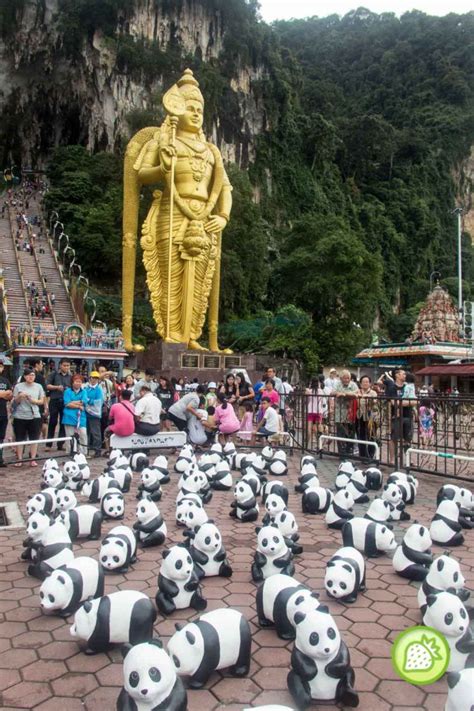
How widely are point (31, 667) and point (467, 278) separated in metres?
56.4

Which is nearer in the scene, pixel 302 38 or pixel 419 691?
pixel 419 691

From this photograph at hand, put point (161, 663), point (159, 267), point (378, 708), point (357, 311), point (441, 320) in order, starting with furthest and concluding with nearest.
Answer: point (441, 320)
point (357, 311)
point (159, 267)
point (378, 708)
point (161, 663)

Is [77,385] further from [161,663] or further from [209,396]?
[161,663]

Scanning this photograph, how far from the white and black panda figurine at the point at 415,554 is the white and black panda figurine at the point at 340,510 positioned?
4.12ft

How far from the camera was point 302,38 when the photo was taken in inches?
2835

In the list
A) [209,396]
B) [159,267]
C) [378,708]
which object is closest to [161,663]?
[378,708]

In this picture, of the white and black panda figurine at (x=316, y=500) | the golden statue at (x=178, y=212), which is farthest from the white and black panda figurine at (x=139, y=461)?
the golden statue at (x=178, y=212)

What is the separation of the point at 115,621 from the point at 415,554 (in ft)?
7.34

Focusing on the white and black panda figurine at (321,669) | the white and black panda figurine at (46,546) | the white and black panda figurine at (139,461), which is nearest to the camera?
the white and black panda figurine at (321,669)

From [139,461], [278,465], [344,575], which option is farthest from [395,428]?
[344,575]

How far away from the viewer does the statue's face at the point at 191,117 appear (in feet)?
60.8

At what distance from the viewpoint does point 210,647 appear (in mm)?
2762

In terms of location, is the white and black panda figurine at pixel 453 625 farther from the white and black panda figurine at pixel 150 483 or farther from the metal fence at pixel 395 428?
the metal fence at pixel 395 428

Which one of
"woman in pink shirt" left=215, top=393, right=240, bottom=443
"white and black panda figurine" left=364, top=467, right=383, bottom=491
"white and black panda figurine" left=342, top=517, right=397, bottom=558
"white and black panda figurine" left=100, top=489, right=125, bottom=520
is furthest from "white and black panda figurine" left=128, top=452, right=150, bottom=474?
"white and black panda figurine" left=342, top=517, right=397, bottom=558
